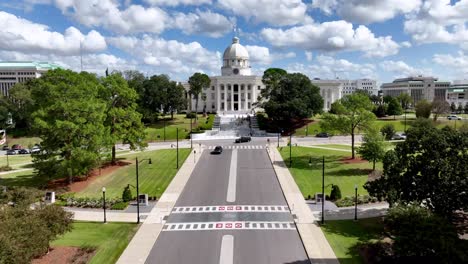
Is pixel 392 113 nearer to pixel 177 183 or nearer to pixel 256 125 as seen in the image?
pixel 256 125

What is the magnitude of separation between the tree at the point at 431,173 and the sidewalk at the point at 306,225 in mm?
5971

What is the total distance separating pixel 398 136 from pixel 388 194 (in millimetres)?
60882

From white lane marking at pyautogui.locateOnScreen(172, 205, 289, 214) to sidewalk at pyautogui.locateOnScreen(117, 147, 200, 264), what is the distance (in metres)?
1.34

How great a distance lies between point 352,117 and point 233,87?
248 feet

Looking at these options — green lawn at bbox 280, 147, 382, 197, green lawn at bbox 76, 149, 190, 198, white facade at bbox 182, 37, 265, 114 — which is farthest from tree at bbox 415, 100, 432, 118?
green lawn at bbox 76, 149, 190, 198

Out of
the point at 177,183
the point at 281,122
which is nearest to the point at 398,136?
the point at 281,122

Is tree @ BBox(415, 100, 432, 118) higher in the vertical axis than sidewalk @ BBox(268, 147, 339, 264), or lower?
higher

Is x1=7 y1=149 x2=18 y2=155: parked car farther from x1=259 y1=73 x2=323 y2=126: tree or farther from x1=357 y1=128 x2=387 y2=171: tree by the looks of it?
x1=357 y1=128 x2=387 y2=171: tree

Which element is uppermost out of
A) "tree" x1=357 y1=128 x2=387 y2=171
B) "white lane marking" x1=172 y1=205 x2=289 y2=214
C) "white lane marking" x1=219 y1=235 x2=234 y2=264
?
"tree" x1=357 y1=128 x2=387 y2=171

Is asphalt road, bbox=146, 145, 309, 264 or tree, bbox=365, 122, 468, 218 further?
tree, bbox=365, 122, 468, 218

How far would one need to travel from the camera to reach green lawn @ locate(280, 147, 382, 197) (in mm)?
43656

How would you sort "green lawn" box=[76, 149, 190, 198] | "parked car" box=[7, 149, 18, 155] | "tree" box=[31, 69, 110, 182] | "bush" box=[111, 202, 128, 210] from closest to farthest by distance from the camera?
1. "bush" box=[111, 202, 128, 210]
2. "green lawn" box=[76, 149, 190, 198]
3. "tree" box=[31, 69, 110, 182]
4. "parked car" box=[7, 149, 18, 155]

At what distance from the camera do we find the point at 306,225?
107ft

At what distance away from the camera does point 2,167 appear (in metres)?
58.3
